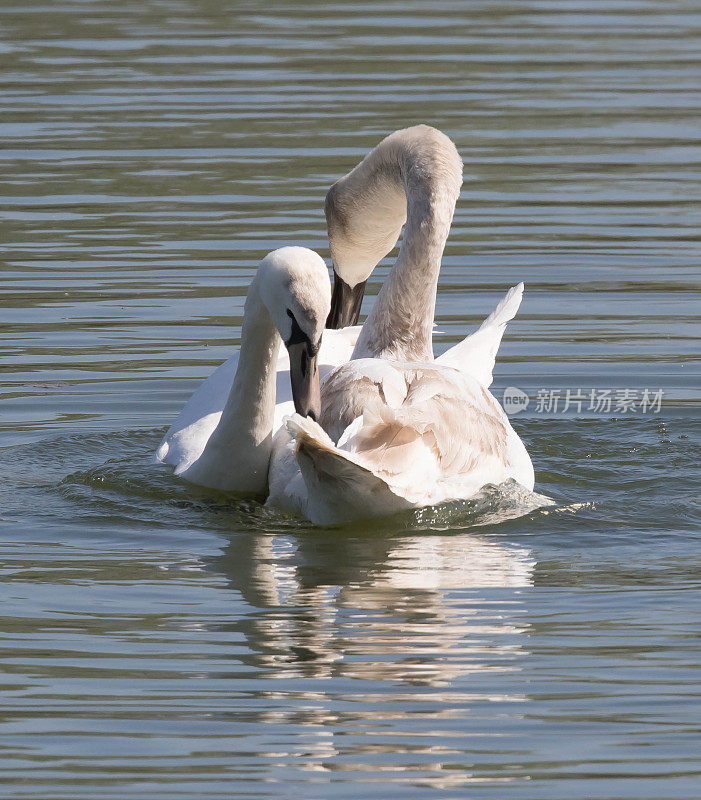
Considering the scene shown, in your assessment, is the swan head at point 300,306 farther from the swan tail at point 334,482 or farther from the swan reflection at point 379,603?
the swan reflection at point 379,603

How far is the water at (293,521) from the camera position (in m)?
5.27

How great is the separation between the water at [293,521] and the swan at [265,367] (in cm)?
25

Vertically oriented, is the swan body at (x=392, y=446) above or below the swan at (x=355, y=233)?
below

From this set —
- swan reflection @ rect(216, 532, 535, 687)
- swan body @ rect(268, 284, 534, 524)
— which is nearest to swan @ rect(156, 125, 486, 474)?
swan body @ rect(268, 284, 534, 524)

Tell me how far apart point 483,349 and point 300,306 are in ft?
6.49

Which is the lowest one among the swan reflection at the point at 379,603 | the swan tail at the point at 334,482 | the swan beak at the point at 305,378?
the swan reflection at the point at 379,603

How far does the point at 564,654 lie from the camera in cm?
591

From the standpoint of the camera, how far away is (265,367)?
786 centimetres

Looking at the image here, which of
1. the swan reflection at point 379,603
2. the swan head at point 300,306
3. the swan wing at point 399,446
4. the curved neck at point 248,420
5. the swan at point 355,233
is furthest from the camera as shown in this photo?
the swan at point 355,233

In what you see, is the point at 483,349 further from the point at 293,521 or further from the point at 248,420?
the point at 293,521

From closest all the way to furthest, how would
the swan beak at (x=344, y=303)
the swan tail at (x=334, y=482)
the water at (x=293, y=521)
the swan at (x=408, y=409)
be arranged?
the water at (x=293, y=521)
the swan tail at (x=334, y=482)
the swan at (x=408, y=409)
the swan beak at (x=344, y=303)

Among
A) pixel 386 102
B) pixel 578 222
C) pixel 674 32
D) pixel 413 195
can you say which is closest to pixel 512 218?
pixel 578 222

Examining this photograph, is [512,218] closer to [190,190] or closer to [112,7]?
[190,190]

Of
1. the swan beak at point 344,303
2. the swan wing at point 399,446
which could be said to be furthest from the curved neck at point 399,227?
the swan wing at point 399,446
